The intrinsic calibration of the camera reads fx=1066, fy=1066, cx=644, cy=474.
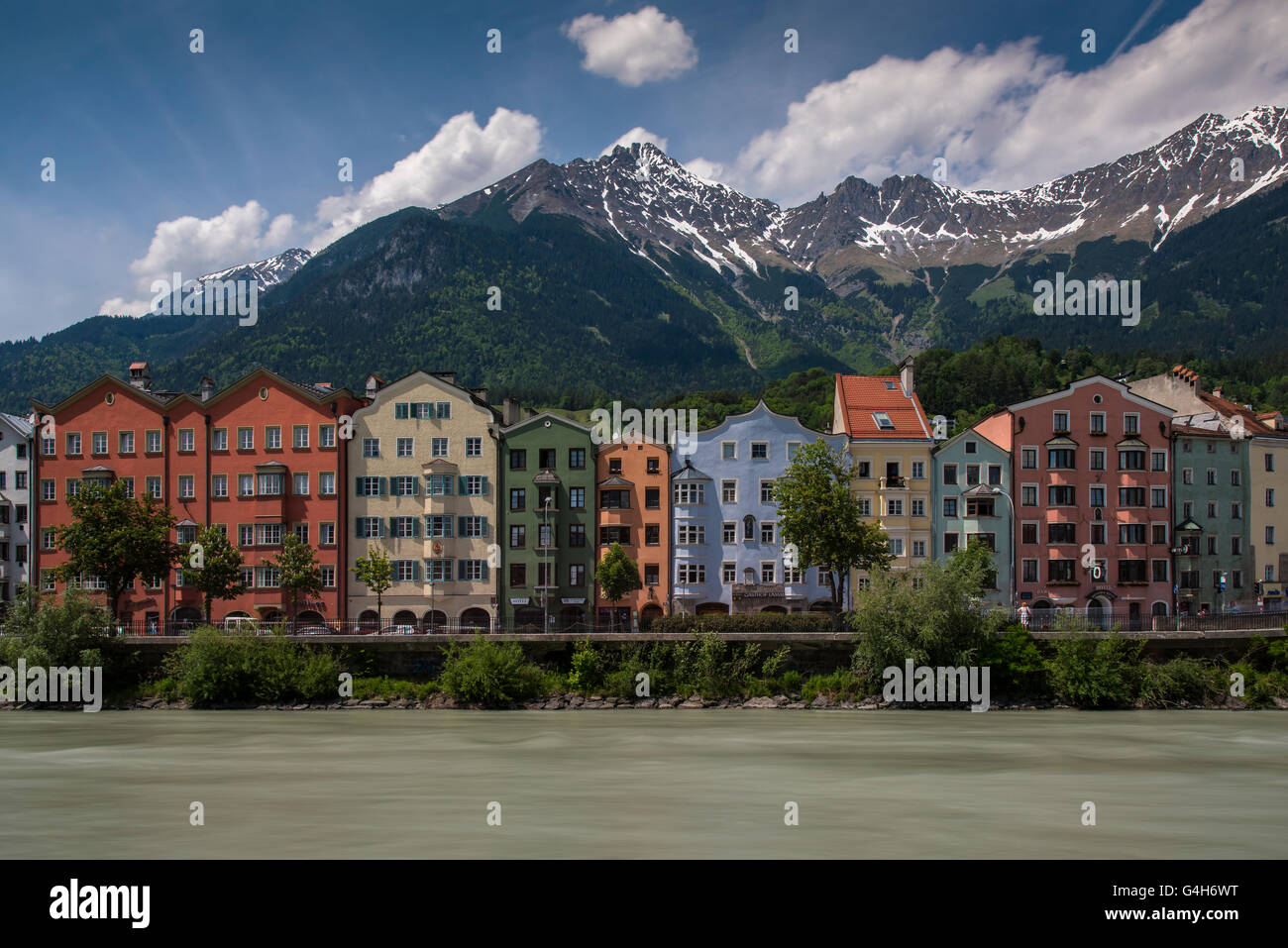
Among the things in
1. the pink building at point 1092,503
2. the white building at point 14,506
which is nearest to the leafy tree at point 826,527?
the pink building at point 1092,503

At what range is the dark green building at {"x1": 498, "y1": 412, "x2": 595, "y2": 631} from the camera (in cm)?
7250

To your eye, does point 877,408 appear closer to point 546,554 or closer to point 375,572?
point 546,554

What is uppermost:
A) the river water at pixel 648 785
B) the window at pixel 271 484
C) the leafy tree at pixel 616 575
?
the window at pixel 271 484

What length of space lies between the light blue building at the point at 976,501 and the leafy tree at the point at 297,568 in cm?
4198

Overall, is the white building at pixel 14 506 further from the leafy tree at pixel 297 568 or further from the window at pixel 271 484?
the leafy tree at pixel 297 568

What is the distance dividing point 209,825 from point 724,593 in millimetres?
49782

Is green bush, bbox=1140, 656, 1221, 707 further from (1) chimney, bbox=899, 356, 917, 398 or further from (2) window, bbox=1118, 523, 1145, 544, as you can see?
(1) chimney, bbox=899, 356, 917, 398

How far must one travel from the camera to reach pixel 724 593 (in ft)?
241

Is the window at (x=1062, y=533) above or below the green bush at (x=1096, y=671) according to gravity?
above

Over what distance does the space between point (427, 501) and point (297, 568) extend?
9.93 metres

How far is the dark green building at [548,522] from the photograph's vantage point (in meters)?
72.5
